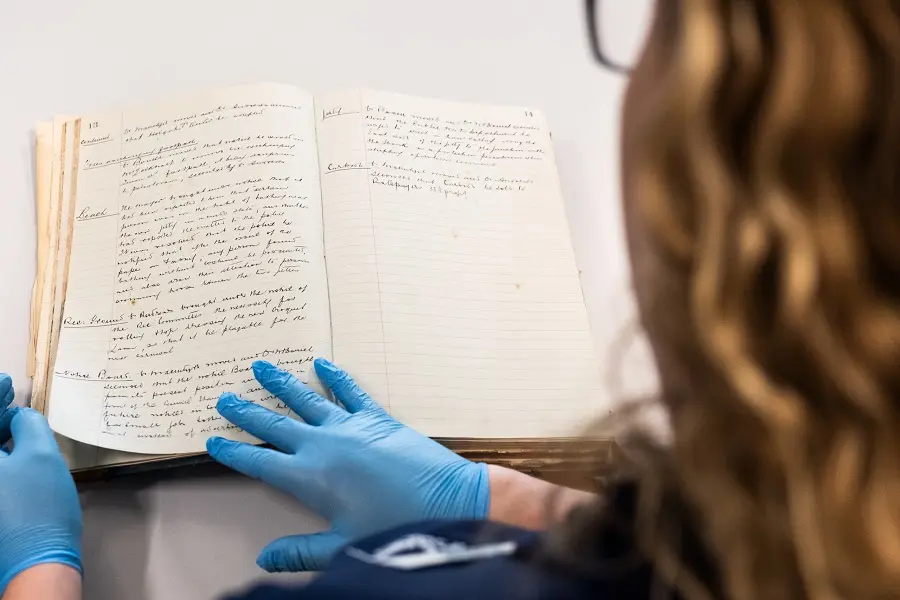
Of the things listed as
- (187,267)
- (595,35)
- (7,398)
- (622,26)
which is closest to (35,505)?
(7,398)

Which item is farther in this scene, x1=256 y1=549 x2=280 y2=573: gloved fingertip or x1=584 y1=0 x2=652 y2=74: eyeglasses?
x1=584 y1=0 x2=652 y2=74: eyeglasses

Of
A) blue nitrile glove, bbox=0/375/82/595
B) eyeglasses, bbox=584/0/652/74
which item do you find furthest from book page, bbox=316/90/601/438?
blue nitrile glove, bbox=0/375/82/595

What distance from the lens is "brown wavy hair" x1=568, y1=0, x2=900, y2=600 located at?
0.26 m

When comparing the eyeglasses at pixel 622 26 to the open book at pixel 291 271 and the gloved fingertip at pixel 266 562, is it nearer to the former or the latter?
the open book at pixel 291 271

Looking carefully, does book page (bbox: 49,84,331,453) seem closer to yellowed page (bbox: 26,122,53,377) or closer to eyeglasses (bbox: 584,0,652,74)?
yellowed page (bbox: 26,122,53,377)

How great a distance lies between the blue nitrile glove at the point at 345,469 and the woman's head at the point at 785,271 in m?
0.32

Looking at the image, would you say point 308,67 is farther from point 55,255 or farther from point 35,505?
point 35,505

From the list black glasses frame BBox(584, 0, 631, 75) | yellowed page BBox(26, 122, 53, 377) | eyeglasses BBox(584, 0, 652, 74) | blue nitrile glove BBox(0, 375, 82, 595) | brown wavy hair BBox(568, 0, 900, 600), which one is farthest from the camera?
eyeglasses BBox(584, 0, 652, 74)

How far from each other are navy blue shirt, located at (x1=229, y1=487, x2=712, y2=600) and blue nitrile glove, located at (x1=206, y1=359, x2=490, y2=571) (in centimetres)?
21

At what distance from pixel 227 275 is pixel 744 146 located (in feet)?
1.65

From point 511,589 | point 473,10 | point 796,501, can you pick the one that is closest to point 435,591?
point 511,589

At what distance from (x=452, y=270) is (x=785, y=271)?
460mm

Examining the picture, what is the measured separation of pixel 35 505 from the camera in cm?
56

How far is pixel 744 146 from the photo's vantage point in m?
0.28
